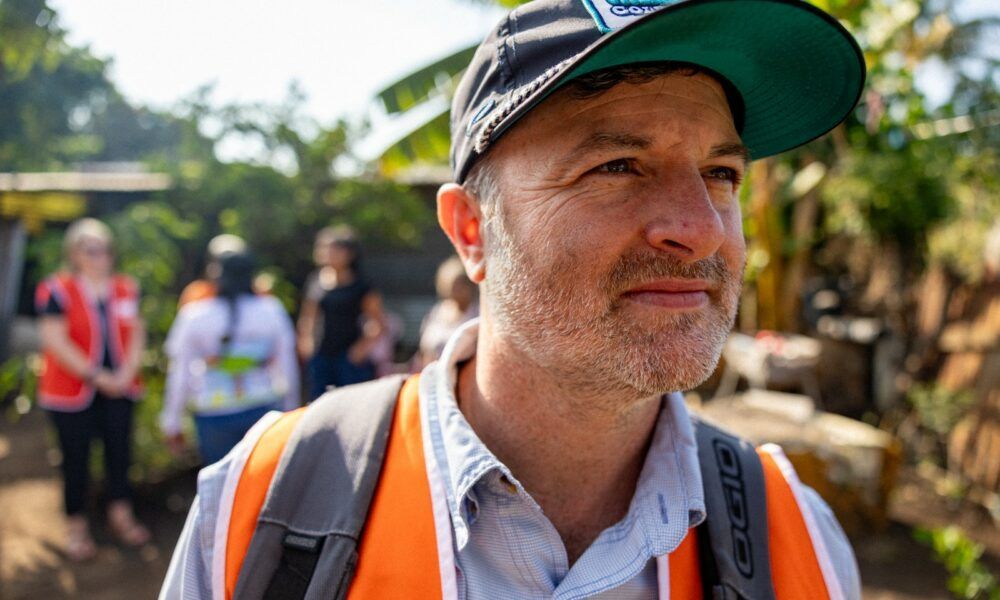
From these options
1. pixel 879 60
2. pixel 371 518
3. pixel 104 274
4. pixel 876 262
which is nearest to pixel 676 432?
pixel 371 518

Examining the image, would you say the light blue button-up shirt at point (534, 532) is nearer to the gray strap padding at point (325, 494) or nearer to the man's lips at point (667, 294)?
the gray strap padding at point (325, 494)

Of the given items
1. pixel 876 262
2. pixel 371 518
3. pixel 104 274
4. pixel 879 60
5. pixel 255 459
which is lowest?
→ pixel 876 262

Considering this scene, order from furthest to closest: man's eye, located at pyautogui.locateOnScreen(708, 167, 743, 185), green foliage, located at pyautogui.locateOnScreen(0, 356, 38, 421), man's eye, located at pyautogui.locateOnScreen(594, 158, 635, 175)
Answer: green foliage, located at pyautogui.locateOnScreen(0, 356, 38, 421) < man's eye, located at pyautogui.locateOnScreen(708, 167, 743, 185) < man's eye, located at pyautogui.locateOnScreen(594, 158, 635, 175)

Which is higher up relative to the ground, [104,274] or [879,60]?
[879,60]

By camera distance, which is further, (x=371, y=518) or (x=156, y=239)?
(x=156, y=239)

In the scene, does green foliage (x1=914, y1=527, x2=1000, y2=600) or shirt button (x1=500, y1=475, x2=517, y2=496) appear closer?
shirt button (x1=500, y1=475, x2=517, y2=496)

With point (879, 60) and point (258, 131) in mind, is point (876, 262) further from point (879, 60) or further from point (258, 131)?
point (258, 131)

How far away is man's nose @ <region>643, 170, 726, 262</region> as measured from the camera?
120 centimetres

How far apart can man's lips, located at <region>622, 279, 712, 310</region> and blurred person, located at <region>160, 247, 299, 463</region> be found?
10.1 ft

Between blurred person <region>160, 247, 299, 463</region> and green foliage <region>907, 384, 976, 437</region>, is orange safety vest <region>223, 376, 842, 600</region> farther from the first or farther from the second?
green foliage <region>907, 384, 976, 437</region>

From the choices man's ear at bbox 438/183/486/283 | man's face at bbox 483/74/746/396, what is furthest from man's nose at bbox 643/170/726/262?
man's ear at bbox 438/183/486/283

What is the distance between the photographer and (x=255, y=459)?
1315 millimetres

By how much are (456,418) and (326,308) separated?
3.90 metres

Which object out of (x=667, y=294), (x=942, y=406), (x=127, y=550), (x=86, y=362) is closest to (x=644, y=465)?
(x=667, y=294)
